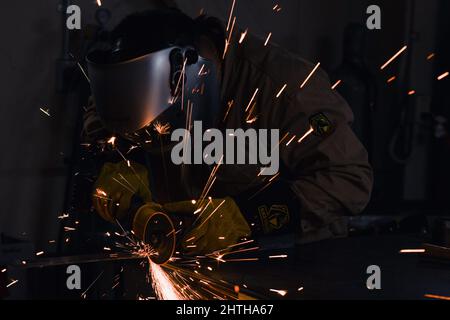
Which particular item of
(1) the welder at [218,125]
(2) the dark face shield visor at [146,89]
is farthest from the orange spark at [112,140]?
(2) the dark face shield visor at [146,89]

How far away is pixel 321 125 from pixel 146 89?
0.47 metres

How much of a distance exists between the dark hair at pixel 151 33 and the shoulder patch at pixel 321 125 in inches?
14.3

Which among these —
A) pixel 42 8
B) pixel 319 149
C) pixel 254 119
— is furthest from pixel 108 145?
pixel 42 8

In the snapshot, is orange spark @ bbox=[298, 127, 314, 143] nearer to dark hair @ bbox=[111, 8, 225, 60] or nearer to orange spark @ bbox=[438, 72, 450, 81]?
dark hair @ bbox=[111, 8, 225, 60]

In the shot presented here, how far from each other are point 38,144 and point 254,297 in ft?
5.97

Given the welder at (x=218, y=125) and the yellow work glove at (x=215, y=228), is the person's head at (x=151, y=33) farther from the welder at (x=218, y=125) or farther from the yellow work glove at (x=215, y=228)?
the yellow work glove at (x=215, y=228)

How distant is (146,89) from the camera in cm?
145

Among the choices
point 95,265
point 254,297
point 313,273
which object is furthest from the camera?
point 95,265

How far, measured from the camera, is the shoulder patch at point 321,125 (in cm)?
164

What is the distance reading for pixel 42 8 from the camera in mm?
2598

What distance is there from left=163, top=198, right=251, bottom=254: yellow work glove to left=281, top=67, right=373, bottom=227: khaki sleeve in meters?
0.21

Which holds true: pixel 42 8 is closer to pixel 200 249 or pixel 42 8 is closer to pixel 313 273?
pixel 200 249

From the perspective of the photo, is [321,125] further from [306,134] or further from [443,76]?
[443,76]

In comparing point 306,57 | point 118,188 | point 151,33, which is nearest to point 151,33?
point 151,33
